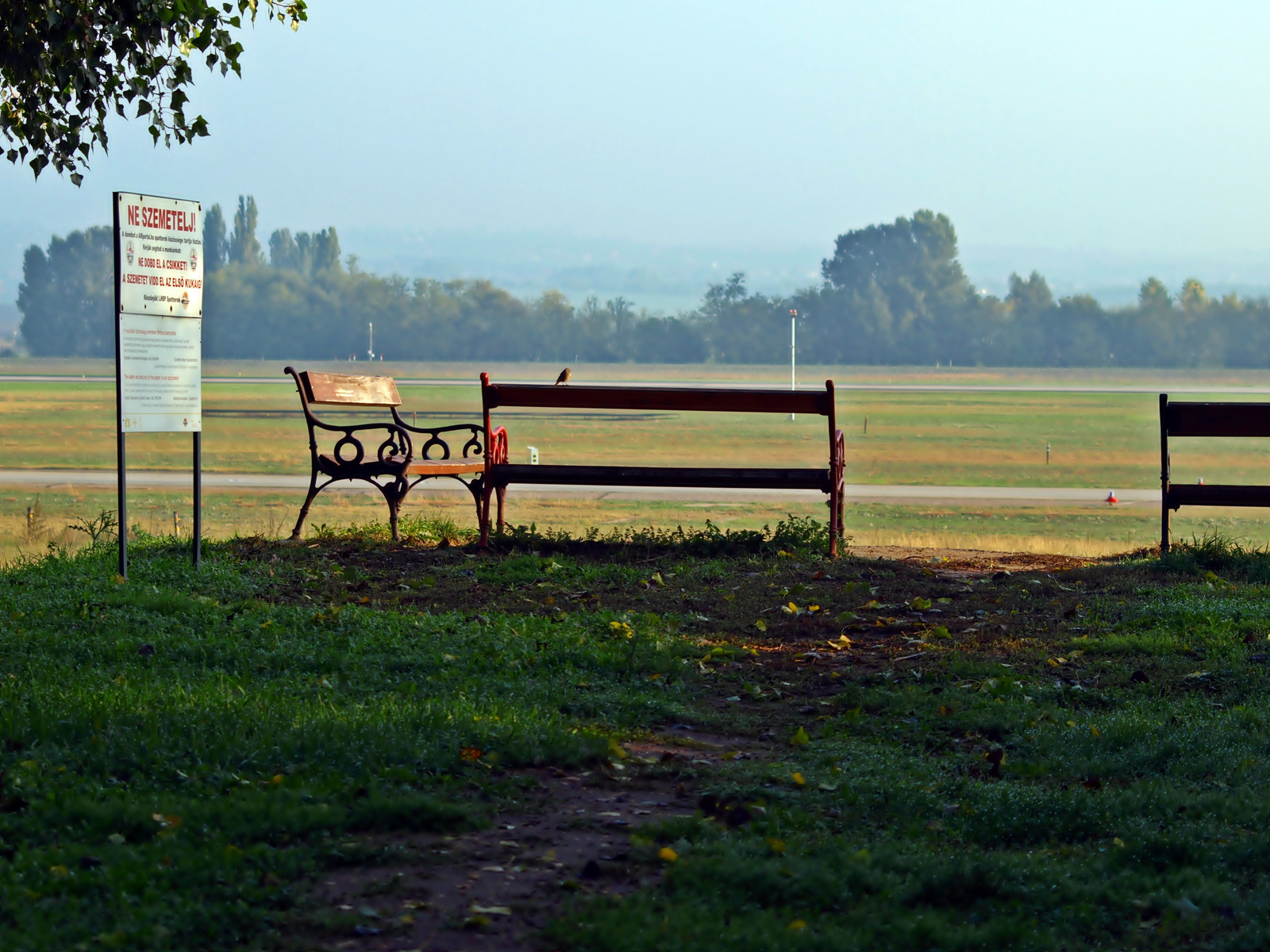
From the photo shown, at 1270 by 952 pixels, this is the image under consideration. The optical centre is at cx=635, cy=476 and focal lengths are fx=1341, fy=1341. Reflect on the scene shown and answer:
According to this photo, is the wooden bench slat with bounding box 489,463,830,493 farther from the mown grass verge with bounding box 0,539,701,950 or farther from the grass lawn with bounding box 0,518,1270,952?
the mown grass verge with bounding box 0,539,701,950

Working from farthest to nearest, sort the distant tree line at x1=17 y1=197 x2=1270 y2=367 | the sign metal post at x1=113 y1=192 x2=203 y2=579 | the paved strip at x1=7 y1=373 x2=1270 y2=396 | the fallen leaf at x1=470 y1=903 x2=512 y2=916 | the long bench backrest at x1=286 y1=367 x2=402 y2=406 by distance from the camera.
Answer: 1. the distant tree line at x1=17 y1=197 x2=1270 y2=367
2. the paved strip at x1=7 y1=373 x2=1270 y2=396
3. the long bench backrest at x1=286 y1=367 x2=402 y2=406
4. the sign metal post at x1=113 y1=192 x2=203 y2=579
5. the fallen leaf at x1=470 y1=903 x2=512 y2=916

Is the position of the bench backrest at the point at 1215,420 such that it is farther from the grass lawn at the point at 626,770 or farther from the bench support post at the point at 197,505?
the bench support post at the point at 197,505

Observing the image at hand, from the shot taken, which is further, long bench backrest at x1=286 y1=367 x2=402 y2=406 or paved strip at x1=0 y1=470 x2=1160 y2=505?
paved strip at x1=0 y1=470 x2=1160 y2=505

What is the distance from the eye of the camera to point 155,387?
25.4 feet

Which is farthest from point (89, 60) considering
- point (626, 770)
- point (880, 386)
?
point (880, 386)

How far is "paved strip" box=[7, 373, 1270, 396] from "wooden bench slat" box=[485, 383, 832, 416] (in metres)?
67.8

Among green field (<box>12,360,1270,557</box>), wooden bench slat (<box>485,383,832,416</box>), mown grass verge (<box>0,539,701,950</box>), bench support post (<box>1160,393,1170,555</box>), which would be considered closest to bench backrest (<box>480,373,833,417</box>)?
wooden bench slat (<box>485,383,832,416</box>)

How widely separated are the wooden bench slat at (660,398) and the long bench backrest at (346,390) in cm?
112

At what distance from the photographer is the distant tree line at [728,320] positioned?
151000 millimetres

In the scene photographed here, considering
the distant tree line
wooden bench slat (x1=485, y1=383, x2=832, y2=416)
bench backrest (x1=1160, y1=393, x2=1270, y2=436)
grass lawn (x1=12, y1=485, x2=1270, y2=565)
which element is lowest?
grass lawn (x1=12, y1=485, x2=1270, y2=565)

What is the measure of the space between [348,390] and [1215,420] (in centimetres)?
612

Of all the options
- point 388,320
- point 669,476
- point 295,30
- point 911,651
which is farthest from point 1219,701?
point 388,320

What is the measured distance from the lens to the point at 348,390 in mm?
10062

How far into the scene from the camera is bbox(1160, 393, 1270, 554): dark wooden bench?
857 cm
